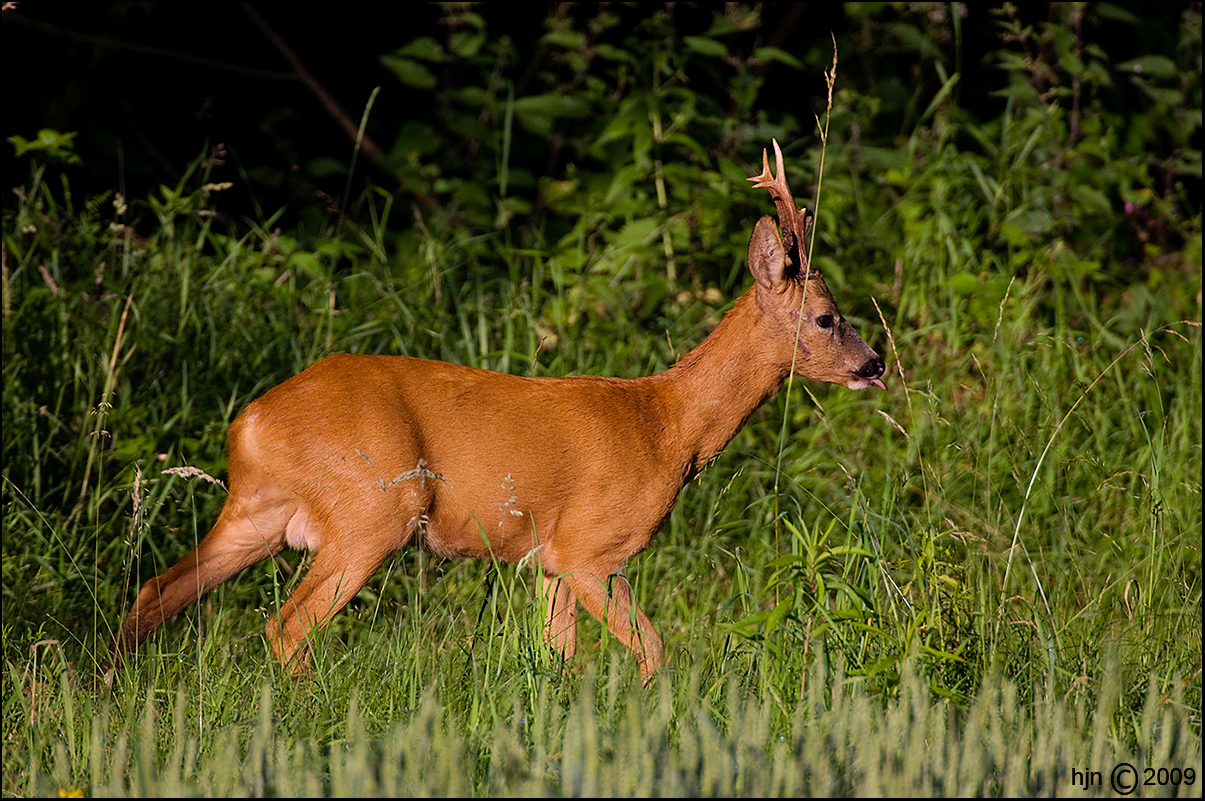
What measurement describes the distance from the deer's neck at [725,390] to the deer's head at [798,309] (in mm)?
59

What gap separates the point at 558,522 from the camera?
13.9 feet

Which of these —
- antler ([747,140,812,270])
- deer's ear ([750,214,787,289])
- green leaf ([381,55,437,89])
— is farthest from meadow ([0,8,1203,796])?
deer's ear ([750,214,787,289])

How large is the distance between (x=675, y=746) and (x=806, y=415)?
10.8 ft

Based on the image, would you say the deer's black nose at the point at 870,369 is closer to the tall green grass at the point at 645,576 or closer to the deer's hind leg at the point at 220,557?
the tall green grass at the point at 645,576

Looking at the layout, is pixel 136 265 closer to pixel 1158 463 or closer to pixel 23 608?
pixel 23 608

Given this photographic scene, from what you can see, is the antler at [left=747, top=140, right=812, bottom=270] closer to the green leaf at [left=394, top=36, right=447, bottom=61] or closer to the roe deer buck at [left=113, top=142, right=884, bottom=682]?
the roe deer buck at [left=113, top=142, right=884, bottom=682]

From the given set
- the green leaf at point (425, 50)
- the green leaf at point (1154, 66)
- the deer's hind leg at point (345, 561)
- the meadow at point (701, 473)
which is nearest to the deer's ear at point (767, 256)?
the meadow at point (701, 473)

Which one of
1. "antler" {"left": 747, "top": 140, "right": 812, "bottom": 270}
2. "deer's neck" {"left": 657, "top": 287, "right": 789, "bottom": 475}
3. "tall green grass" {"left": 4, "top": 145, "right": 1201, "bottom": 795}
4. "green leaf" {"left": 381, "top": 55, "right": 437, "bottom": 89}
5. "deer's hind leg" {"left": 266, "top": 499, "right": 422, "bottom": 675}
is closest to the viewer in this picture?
"tall green grass" {"left": 4, "top": 145, "right": 1201, "bottom": 795}

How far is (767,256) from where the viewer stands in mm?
4348

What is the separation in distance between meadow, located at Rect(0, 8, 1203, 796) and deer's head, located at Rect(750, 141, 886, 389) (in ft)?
0.85

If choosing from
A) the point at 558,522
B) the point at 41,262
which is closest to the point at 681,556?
the point at 558,522

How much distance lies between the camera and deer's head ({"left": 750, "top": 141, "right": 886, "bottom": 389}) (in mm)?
4328

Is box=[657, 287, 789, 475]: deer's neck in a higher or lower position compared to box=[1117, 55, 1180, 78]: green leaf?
lower

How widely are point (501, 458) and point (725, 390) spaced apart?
2.68ft
